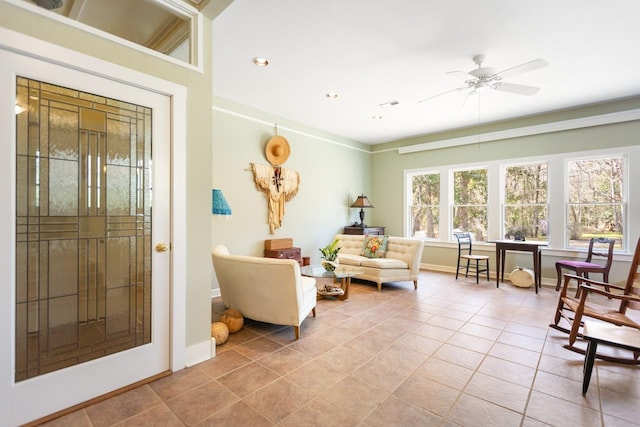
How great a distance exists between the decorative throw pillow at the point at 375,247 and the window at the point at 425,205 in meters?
1.80

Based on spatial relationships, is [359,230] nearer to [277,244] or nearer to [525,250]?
[277,244]

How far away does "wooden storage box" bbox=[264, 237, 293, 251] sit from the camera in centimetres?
482

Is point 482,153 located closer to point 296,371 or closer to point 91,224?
point 296,371

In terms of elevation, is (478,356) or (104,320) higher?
(104,320)

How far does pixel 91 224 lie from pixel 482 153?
5.97m

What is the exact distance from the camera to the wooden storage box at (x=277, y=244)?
4820 millimetres

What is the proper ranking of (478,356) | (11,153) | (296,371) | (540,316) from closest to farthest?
(11,153) < (296,371) < (478,356) < (540,316)

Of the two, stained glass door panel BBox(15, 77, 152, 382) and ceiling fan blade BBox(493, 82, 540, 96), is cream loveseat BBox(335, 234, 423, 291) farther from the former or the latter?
stained glass door panel BBox(15, 77, 152, 382)

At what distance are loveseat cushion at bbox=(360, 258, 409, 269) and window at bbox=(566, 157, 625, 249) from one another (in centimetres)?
278

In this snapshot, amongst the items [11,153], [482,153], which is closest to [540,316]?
[482,153]

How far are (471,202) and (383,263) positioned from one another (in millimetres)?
2586

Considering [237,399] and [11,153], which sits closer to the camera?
[11,153]

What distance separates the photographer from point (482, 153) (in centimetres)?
559

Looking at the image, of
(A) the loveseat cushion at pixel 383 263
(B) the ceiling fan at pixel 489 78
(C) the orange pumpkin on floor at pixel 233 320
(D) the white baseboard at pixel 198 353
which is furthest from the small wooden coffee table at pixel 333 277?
(B) the ceiling fan at pixel 489 78
